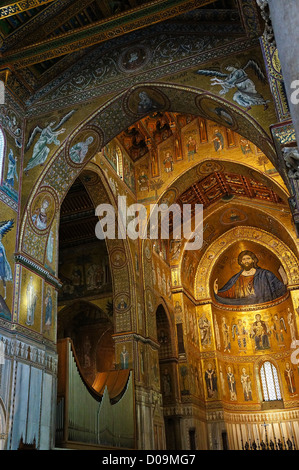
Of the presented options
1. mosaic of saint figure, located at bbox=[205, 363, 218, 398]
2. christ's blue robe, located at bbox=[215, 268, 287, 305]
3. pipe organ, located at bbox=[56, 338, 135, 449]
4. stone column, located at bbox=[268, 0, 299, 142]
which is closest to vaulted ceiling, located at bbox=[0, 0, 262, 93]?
stone column, located at bbox=[268, 0, 299, 142]

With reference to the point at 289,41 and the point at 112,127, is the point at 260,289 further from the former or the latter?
the point at 289,41

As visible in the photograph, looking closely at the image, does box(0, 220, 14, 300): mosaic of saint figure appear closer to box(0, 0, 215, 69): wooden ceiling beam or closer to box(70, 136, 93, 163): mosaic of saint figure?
box(70, 136, 93, 163): mosaic of saint figure

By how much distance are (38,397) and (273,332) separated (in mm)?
16790

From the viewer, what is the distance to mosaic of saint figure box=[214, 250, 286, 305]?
25.1m

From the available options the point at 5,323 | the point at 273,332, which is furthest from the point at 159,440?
the point at 273,332

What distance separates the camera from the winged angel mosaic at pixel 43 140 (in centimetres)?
1222

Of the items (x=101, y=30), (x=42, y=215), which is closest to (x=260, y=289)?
(x=42, y=215)

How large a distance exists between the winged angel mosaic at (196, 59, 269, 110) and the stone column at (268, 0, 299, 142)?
636cm

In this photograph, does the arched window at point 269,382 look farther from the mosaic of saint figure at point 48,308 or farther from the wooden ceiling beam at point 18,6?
the wooden ceiling beam at point 18,6

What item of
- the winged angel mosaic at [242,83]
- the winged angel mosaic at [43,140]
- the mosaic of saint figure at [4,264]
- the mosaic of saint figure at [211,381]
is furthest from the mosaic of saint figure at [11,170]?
the mosaic of saint figure at [211,381]

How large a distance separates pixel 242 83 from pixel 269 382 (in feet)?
55.3

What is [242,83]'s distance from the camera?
11.5m

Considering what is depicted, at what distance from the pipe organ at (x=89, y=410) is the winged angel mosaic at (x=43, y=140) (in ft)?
15.1
